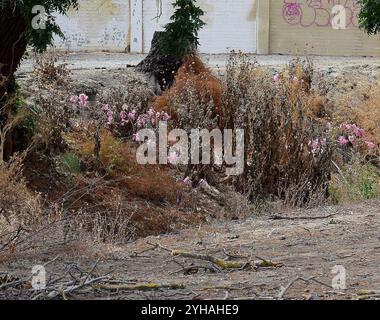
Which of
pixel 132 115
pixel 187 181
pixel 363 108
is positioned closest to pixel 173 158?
pixel 187 181

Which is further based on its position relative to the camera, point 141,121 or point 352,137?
point 352,137

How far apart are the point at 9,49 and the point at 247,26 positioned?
63.7ft

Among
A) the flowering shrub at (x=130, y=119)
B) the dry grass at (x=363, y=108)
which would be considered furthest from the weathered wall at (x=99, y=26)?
the flowering shrub at (x=130, y=119)

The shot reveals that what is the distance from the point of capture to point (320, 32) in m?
29.2

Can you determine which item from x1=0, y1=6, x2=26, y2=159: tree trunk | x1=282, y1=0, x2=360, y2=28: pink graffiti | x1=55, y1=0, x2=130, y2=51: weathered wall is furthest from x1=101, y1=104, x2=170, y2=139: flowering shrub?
x1=282, y1=0, x2=360, y2=28: pink graffiti

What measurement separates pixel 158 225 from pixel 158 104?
340cm

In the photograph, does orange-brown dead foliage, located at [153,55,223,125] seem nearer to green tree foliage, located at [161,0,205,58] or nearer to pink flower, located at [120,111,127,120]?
pink flower, located at [120,111,127,120]

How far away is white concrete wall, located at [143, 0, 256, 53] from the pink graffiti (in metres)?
1.08

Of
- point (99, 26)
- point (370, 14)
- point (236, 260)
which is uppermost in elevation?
point (99, 26)

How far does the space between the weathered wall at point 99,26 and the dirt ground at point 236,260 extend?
1934cm

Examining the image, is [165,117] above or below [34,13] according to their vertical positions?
below

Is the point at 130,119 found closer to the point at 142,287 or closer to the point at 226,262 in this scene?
the point at 226,262

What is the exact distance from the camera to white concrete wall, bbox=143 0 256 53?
95.7ft
